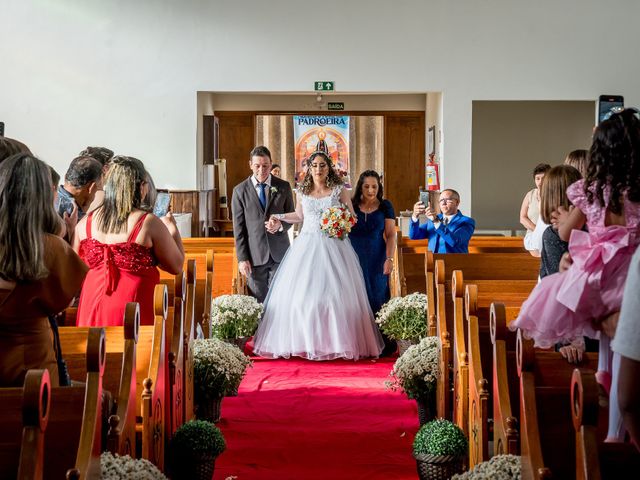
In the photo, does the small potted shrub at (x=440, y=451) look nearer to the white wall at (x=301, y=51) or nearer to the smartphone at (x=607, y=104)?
the white wall at (x=301, y=51)

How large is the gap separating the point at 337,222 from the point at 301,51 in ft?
18.6

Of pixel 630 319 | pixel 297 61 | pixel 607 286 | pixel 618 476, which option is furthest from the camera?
pixel 297 61

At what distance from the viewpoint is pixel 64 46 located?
12805 mm

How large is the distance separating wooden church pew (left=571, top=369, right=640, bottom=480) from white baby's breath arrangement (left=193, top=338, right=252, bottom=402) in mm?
3332

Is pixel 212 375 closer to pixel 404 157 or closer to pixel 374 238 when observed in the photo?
pixel 374 238

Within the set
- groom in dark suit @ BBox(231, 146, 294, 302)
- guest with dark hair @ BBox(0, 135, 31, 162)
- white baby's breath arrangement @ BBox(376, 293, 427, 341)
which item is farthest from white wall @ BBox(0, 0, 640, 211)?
guest with dark hair @ BBox(0, 135, 31, 162)

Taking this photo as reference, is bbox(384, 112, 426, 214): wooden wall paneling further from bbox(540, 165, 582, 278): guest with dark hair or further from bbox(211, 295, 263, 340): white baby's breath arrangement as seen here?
bbox(540, 165, 582, 278): guest with dark hair

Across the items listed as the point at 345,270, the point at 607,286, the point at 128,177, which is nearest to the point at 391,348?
the point at 345,270

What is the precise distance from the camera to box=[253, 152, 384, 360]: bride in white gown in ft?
24.3

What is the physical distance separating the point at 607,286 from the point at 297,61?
10.2 meters

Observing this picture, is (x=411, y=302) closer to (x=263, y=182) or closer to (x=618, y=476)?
(x=263, y=182)

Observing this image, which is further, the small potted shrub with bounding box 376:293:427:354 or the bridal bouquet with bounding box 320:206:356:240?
the bridal bouquet with bounding box 320:206:356:240

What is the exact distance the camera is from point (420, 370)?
5.23 metres

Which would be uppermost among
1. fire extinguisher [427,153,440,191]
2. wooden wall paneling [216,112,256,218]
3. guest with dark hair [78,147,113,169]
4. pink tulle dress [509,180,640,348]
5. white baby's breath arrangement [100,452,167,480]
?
wooden wall paneling [216,112,256,218]
